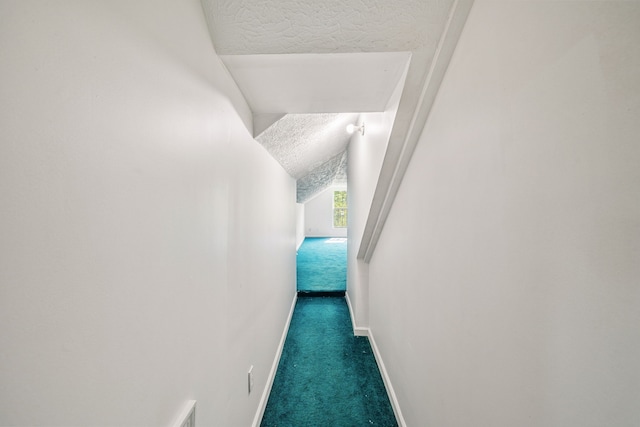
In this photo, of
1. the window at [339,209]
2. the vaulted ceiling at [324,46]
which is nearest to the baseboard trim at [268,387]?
the vaulted ceiling at [324,46]

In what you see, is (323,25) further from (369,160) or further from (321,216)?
(321,216)

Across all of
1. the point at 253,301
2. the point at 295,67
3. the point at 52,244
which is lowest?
the point at 253,301

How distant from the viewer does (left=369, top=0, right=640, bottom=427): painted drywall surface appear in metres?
0.34

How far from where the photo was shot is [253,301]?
1274 millimetres

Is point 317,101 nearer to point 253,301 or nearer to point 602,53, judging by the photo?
point 602,53

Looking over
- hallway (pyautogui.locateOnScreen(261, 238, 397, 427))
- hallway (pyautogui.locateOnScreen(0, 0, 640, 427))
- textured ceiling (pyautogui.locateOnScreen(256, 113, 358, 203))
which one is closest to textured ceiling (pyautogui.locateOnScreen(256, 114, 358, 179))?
textured ceiling (pyautogui.locateOnScreen(256, 113, 358, 203))

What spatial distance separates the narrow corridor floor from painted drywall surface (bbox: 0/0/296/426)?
2.93ft

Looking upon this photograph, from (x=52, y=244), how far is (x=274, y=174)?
1.58 metres

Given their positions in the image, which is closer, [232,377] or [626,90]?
[626,90]

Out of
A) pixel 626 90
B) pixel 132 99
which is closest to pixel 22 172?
pixel 132 99

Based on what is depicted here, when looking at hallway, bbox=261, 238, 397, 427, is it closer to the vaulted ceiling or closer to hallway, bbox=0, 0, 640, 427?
hallway, bbox=0, 0, 640, 427

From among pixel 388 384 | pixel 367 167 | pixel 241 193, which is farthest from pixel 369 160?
pixel 388 384

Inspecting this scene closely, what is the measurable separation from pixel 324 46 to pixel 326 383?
2.04 metres

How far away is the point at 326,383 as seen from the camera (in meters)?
1.72
